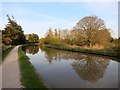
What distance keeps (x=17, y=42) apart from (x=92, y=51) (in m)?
43.9

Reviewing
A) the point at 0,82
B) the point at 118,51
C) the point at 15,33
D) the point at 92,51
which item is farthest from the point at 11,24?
the point at 0,82

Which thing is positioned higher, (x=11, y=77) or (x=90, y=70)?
(x=11, y=77)

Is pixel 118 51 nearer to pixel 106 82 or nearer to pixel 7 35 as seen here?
pixel 106 82

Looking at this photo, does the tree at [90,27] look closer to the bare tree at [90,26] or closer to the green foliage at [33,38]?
the bare tree at [90,26]

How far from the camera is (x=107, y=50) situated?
2486cm

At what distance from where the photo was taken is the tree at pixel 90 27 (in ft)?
118

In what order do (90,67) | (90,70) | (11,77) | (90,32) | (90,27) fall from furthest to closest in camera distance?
(90,27) → (90,32) → (90,67) → (90,70) → (11,77)

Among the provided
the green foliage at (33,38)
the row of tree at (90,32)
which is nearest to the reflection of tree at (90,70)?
the row of tree at (90,32)

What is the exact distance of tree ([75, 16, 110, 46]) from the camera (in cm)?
3594

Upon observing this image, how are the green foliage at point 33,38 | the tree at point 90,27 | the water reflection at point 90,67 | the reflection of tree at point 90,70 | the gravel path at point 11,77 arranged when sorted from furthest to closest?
1. the green foliage at point 33,38
2. the tree at point 90,27
3. the water reflection at point 90,67
4. the reflection of tree at point 90,70
5. the gravel path at point 11,77

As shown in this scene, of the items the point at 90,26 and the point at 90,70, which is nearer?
the point at 90,70

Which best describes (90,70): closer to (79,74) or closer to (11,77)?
(79,74)

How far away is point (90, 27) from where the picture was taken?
36.6 metres

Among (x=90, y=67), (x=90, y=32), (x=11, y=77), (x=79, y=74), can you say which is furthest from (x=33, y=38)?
(x=11, y=77)
